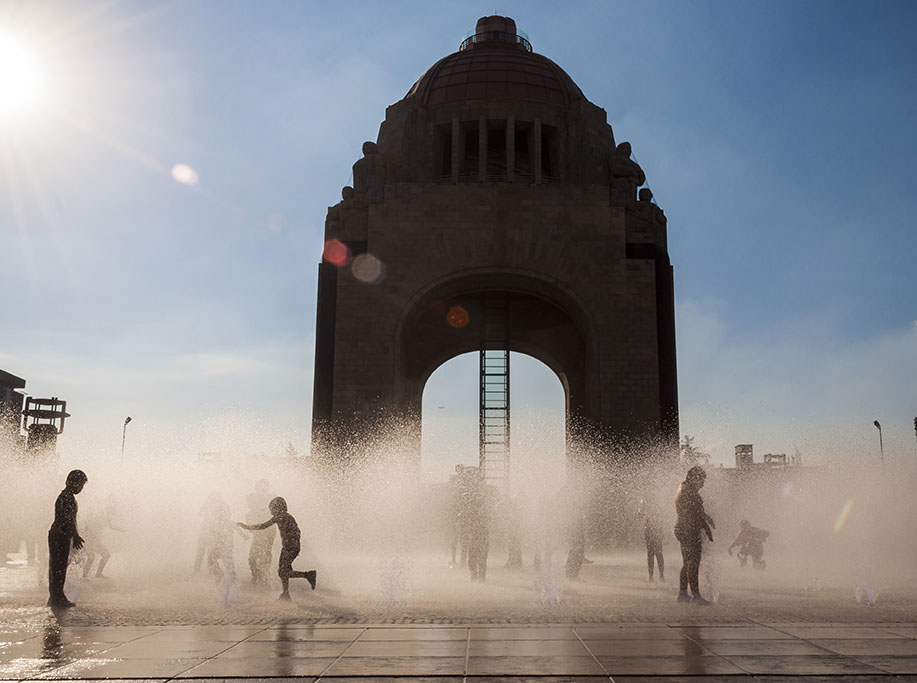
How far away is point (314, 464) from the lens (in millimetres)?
24156

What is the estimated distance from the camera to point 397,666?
18.8 ft

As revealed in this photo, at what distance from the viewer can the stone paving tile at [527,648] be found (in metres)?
6.16

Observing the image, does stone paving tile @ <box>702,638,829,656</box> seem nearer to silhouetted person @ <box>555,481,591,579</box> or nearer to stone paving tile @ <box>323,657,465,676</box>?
stone paving tile @ <box>323,657,465,676</box>

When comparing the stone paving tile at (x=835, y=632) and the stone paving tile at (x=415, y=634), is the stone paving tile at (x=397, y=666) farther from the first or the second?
the stone paving tile at (x=835, y=632)

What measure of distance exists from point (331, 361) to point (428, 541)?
6757 millimetres

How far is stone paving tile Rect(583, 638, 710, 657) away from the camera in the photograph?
620 centimetres

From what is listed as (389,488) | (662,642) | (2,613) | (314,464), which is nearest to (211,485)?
(314,464)

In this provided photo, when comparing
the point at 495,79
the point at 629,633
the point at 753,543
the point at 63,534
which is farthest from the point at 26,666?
the point at 495,79

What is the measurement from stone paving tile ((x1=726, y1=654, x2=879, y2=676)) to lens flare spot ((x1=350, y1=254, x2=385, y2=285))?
20625 millimetres

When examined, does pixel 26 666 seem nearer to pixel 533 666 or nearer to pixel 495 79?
pixel 533 666

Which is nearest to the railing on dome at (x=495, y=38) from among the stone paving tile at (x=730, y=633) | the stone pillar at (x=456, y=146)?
the stone pillar at (x=456, y=146)

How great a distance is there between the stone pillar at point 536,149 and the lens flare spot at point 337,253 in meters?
7.63

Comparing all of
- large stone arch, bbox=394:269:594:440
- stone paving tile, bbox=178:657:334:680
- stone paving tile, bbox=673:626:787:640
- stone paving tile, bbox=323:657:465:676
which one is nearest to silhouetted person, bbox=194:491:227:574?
stone paving tile, bbox=178:657:334:680

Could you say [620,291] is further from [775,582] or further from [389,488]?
[775,582]
